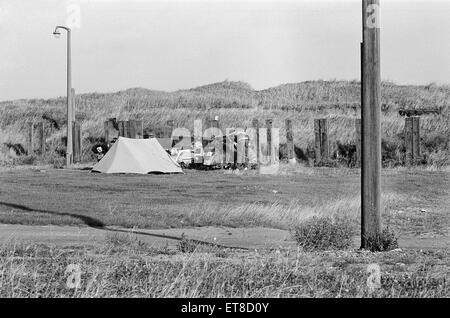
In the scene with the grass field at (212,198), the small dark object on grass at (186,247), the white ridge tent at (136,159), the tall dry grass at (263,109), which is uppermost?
the tall dry grass at (263,109)

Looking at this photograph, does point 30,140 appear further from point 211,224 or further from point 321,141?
point 211,224

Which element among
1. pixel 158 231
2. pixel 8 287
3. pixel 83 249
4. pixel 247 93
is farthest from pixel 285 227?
pixel 247 93

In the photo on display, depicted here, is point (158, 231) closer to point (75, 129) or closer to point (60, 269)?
point (60, 269)

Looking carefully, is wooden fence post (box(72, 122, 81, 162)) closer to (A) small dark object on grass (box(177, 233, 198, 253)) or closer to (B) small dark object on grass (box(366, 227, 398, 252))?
(A) small dark object on grass (box(177, 233, 198, 253))

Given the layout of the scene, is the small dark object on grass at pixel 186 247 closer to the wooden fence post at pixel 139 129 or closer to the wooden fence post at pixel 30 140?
the wooden fence post at pixel 139 129

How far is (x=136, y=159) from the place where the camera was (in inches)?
1049

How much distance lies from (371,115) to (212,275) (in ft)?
12.5

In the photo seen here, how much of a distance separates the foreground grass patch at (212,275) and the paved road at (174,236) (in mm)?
2133

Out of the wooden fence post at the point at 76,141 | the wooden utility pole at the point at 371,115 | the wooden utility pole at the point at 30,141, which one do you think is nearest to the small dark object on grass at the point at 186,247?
the wooden utility pole at the point at 371,115

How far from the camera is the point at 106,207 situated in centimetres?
Result: 1728

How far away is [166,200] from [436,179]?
35.5ft

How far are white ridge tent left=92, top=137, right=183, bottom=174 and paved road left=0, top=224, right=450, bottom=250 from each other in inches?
491

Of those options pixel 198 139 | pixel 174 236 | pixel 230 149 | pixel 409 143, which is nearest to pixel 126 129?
pixel 198 139

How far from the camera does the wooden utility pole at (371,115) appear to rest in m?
10.4
